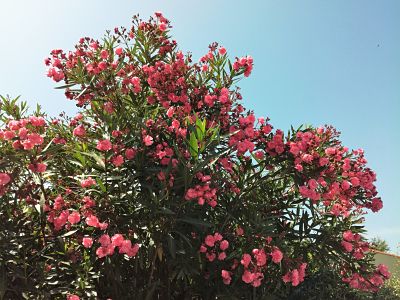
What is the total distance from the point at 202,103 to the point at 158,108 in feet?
1.70

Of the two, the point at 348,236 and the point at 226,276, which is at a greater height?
the point at 348,236

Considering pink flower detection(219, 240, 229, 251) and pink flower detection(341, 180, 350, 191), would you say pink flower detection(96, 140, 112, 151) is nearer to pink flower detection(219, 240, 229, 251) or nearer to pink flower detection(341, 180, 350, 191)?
pink flower detection(219, 240, 229, 251)

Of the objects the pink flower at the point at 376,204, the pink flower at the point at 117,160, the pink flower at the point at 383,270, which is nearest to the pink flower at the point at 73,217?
the pink flower at the point at 117,160

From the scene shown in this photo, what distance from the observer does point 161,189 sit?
12.2 feet

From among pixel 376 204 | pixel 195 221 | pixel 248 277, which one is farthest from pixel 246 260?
pixel 376 204

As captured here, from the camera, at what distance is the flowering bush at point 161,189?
12.2 ft

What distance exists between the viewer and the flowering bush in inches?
146

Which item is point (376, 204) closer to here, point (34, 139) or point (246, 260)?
point (246, 260)

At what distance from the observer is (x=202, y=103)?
4.69 meters

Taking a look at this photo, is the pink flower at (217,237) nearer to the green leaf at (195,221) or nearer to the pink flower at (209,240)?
the pink flower at (209,240)

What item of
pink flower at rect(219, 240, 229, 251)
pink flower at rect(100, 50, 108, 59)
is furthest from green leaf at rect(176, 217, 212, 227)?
pink flower at rect(100, 50, 108, 59)

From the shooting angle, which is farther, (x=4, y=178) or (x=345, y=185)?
(x=345, y=185)

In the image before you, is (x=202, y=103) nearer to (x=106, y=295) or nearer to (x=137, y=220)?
(x=137, y=220)

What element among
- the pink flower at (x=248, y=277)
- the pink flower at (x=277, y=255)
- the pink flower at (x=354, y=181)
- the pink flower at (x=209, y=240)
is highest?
the pink flower at (x=354, y=181)
